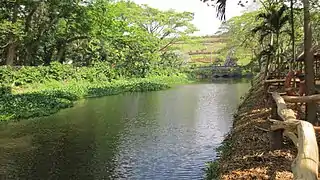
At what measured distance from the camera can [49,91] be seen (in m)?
25.3

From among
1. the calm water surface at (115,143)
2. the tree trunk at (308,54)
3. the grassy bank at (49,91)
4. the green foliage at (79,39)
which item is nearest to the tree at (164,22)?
the green foliage at (79,39)

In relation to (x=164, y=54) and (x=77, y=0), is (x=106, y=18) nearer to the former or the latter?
(x=77, y=0)

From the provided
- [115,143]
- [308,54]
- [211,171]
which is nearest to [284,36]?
[115,143]

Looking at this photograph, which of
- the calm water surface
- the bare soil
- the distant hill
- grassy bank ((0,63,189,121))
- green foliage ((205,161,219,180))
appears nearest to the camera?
the bare soil

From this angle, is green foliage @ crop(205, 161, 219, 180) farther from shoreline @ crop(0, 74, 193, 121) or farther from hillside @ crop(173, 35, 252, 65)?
hillside @ crop(173, 35, 252, 65)

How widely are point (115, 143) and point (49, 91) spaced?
14.1 metres

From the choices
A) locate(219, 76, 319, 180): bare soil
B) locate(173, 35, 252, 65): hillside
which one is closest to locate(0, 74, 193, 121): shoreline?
locate(219, 76, 319, 180): bare soil

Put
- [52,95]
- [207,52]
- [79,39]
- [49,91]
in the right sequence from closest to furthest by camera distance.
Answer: [52,95], [49,91], [79,39], [207,52]

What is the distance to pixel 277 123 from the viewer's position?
19.2 ft

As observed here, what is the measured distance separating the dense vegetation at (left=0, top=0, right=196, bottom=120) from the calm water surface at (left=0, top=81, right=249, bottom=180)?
3138 mm

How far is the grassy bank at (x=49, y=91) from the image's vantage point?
62.0ft

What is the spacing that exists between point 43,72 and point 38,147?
1710cm

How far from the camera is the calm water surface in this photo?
9.31 m

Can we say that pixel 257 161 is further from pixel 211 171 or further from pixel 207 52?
pixel 207 52
